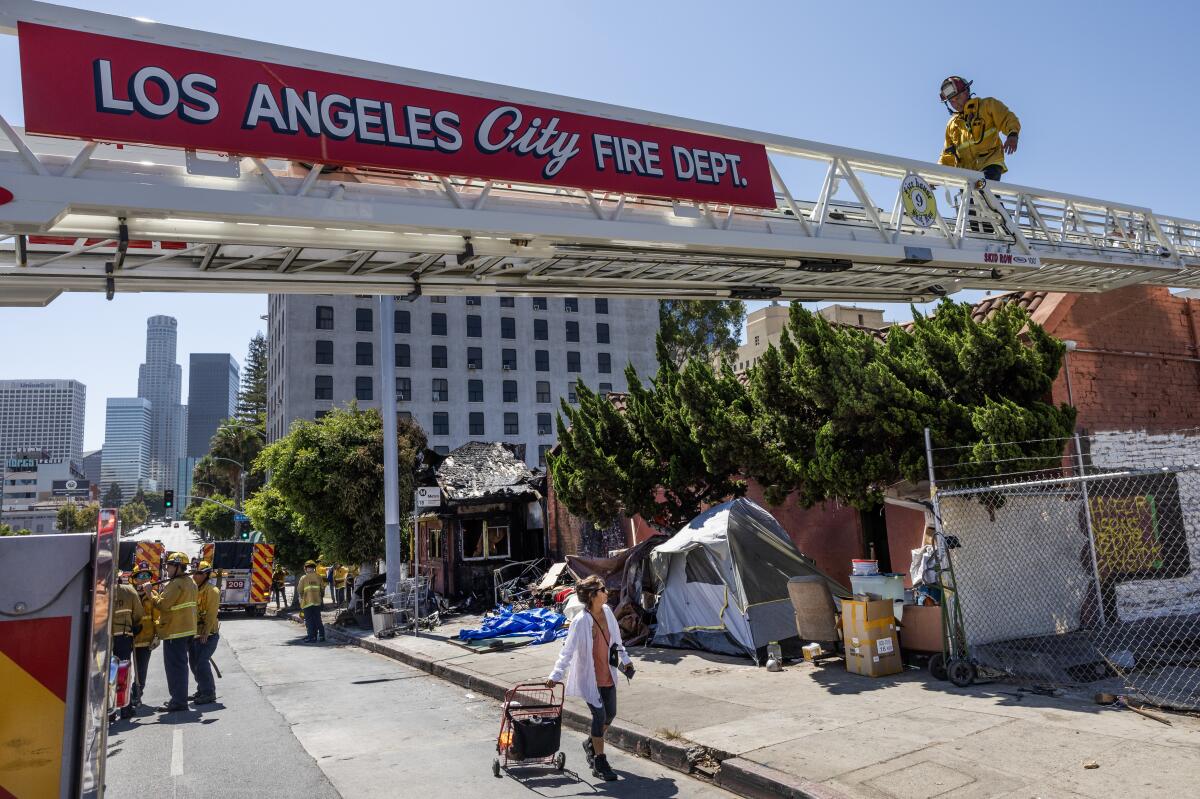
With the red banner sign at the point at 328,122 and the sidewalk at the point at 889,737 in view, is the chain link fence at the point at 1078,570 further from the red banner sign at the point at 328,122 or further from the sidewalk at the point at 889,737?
the red banner sign at the point at 328,122

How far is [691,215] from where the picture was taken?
9.64 meters

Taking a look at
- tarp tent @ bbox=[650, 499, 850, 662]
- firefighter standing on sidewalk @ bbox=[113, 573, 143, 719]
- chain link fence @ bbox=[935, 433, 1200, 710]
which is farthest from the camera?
tarp tent @ bbox=[650, 499, 850, 662]

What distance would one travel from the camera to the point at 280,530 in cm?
2914

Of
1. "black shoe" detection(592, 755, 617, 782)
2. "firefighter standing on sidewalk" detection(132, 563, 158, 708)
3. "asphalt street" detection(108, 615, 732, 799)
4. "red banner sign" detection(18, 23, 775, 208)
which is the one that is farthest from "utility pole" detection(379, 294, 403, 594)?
"black shoe" detection(592, 755, 617, 782)

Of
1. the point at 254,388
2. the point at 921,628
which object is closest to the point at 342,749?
the point at 921,628

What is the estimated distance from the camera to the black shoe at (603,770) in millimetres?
7188

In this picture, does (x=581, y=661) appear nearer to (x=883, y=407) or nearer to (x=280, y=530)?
(x=883, y=407)

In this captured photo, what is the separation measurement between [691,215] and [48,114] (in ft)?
19.9

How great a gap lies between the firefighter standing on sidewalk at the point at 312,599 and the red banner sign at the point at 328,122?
1284 centimetres

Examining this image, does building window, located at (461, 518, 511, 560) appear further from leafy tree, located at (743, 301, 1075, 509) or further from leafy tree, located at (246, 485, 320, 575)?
leafy tree, located at (743, 301, 1075, 509)

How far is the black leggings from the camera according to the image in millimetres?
7301

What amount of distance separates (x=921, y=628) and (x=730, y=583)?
9.43 ft

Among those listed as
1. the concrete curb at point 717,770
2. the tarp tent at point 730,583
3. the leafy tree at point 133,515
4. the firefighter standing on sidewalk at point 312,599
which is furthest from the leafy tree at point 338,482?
the leafy tree at point 133,515

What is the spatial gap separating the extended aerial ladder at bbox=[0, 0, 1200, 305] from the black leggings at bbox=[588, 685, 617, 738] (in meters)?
4.26
